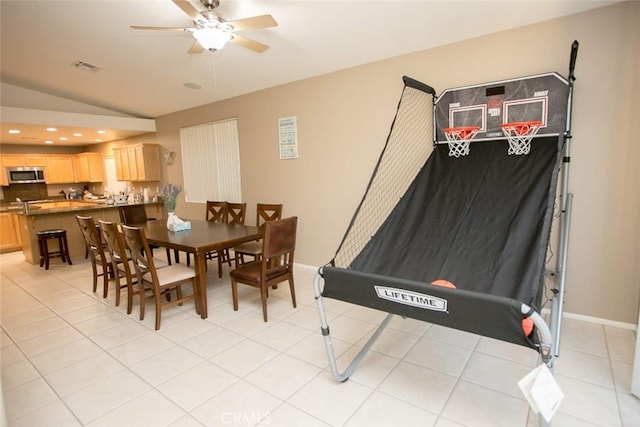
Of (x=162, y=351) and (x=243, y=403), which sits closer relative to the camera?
(x=243, y=403)

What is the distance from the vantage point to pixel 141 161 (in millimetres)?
6438

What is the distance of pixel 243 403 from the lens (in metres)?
1.97

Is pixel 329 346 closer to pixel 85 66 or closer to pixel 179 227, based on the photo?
pixel 179 227

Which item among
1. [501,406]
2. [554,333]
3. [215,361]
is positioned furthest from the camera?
[215,361]

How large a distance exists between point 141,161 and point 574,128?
22.5 feet

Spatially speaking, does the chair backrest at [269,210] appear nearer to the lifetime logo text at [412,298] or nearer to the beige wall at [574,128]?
the beige wall at [574,128]

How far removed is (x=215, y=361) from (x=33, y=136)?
268 inches

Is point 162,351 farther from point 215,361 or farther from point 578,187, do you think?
point 578,187

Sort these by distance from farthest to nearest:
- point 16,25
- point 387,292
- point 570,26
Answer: point 16,25
point 570,26
point 387,292

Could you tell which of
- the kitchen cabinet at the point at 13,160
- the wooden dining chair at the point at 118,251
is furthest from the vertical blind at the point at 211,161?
the kitchen cabinet at the point at 13,160

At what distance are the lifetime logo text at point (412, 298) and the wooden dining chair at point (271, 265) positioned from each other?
1446 millimetres

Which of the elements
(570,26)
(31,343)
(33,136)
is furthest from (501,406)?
(33,136)

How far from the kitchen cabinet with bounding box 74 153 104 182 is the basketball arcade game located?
8130 mm

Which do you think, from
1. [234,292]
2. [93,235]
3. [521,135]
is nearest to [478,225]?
[521,135]
